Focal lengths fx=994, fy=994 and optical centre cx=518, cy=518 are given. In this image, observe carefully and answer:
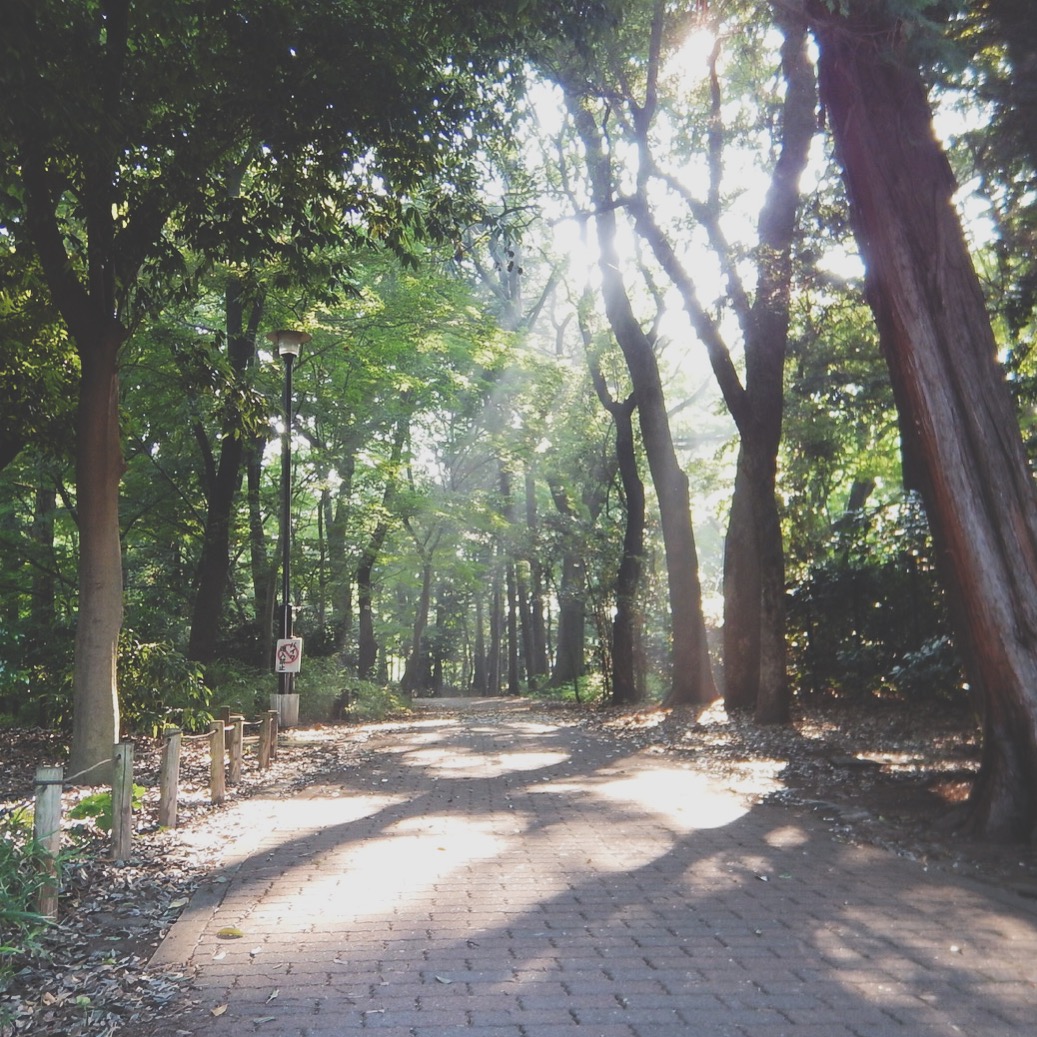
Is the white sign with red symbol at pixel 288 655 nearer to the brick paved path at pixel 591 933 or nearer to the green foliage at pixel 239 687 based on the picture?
the green foliage at pixel 239 687

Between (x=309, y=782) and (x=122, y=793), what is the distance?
4660 millimetres

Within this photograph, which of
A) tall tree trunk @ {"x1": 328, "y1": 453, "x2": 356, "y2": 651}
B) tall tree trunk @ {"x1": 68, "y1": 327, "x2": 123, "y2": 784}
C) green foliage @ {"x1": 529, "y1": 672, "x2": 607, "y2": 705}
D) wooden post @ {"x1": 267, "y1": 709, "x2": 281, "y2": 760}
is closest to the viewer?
tall tree trunk @ {"x1": 68, "y1": 327, "x2": 123, "y2": 784}

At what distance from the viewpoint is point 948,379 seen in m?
8.16

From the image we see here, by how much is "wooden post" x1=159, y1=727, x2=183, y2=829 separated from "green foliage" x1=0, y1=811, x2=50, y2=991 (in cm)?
266

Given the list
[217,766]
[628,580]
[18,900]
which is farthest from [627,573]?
[18,900]

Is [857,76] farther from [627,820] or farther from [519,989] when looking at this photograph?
[519,989]

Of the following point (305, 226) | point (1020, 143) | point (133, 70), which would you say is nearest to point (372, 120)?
point (305, 226)

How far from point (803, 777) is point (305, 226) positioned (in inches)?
329

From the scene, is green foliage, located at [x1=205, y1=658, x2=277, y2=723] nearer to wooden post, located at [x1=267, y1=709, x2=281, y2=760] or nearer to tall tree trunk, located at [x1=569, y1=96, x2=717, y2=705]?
wooden post, located at [x1=267, y1=709, x2=281, y2=760]

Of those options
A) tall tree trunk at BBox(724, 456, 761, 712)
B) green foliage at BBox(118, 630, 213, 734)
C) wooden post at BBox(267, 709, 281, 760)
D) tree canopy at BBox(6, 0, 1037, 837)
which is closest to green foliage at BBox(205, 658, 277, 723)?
tree canopy at BBox(6, 0, 1037, 837)

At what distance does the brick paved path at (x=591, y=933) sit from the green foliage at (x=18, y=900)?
0.70 meters

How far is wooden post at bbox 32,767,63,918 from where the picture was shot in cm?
551

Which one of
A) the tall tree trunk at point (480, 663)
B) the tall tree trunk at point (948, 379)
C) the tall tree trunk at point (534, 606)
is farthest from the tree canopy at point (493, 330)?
the tall tree trunk at point (480, 663)

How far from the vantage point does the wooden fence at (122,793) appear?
5.57m
